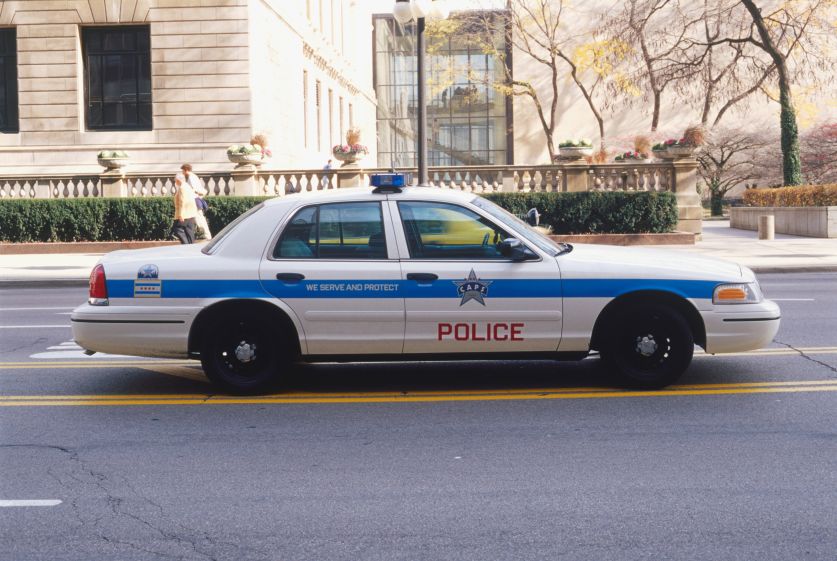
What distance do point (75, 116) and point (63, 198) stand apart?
8.48 meters

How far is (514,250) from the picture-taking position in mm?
7988

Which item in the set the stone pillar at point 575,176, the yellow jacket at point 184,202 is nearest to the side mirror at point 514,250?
the yellow jacket at point 184,202

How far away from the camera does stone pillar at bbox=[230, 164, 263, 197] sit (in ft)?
93.1

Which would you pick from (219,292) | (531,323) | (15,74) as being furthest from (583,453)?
(15,74)

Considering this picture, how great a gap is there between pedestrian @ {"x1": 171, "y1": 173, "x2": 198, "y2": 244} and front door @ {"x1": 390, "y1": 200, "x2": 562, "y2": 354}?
12.8 m

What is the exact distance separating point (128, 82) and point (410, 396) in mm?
30058

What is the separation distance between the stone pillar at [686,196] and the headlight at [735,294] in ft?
67.1

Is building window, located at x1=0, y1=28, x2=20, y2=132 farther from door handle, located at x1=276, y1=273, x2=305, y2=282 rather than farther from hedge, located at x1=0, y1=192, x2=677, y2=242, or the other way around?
door handle, located at x1=276, y1=273, x2=305, y2=282

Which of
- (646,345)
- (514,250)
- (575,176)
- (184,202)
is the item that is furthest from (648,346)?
(575,176)

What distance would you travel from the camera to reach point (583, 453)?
641 cm

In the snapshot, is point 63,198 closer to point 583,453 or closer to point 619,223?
point 619,223

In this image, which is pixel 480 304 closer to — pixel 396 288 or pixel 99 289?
pixel 396 288

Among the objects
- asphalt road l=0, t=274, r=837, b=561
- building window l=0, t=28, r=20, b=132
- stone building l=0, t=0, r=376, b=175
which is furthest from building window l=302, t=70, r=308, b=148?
asphalt road l=0, t=274, r=837, b=561

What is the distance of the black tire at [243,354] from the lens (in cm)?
803
